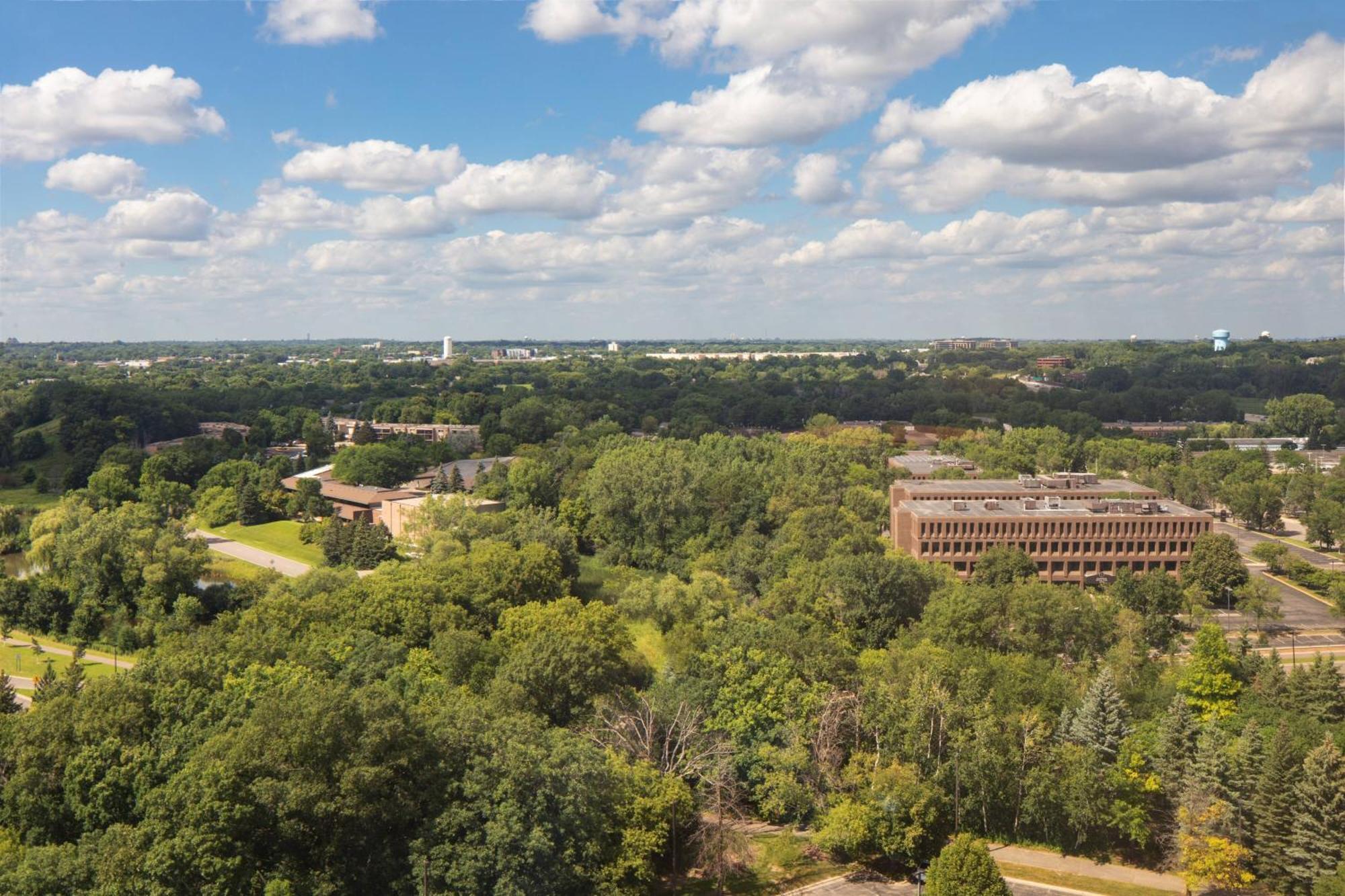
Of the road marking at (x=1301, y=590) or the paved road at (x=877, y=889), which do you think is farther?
the road marking at (x=1301, y=590)

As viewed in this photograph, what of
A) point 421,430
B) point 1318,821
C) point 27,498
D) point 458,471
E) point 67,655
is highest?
point 421,430

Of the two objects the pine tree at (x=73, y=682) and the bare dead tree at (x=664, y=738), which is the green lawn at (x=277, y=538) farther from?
the bare dead tree at (x=664, y=738)

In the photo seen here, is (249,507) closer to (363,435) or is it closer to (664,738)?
(363,435)

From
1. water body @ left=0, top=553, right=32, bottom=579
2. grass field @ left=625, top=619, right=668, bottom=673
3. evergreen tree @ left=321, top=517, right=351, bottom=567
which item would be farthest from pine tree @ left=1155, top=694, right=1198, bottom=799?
water body @ left=0, top=553, right=32, bottom=579

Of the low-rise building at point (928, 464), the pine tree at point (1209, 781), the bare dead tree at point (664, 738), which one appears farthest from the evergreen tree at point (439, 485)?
the pine tree at point (1209, 781)

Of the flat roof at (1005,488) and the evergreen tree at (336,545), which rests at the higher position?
the flat roof at (1005,488)

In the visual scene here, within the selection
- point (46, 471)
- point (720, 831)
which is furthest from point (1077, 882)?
point (46, 471)

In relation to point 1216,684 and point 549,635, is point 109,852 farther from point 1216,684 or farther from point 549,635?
point 1216,684
